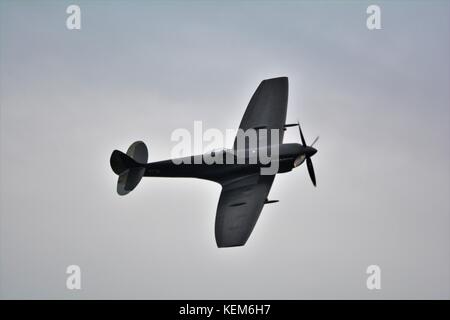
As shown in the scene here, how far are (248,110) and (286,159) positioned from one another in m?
5.06

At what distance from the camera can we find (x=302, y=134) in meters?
32.1

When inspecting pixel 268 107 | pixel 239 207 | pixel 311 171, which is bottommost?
pixel 239 207

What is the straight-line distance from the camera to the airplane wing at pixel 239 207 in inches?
1144

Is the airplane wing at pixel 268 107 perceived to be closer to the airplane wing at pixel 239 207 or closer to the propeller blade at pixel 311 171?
the propeller blade at pixel 311 171

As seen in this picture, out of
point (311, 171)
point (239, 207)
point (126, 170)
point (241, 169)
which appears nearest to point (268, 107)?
point (241, 169)

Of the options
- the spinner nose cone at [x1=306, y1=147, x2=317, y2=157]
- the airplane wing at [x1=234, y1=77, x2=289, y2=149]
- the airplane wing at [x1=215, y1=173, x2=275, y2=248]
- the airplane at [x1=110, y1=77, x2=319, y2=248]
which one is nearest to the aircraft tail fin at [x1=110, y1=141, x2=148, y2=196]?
the airplane at [x1=110, y1=77, x2=319, y2=248]

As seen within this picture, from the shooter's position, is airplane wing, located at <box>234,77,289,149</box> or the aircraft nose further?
airplane wing, located at <box>234,77,289,149</box>

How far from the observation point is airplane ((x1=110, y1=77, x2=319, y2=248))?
98.8ft

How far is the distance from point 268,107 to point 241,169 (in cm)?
459

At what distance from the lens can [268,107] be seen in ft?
117

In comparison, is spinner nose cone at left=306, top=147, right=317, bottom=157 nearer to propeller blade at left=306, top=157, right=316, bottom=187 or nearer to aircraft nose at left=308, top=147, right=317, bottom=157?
aircraft nose at left=308, top=147, right=317, bottom=157

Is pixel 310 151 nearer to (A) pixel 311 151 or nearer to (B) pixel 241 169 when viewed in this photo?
(A) pixel 311 151

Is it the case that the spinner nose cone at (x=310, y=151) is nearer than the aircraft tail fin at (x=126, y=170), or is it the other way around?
the spinner nose cone at (x=310, y=151)

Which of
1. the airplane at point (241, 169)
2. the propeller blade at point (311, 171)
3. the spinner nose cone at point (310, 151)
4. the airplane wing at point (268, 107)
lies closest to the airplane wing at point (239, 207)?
the airplane at point (241, 169)
